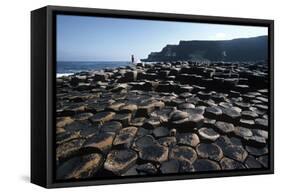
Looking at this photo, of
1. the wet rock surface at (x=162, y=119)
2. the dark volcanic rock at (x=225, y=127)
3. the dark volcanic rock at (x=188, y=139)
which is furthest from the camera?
the dark volcanic rock at (x=225, y=127)

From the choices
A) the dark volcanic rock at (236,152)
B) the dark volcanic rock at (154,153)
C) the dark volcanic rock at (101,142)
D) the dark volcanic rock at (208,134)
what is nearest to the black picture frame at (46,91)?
the dark volcanic rock at (154,153)

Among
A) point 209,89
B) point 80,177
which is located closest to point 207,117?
point 209,89

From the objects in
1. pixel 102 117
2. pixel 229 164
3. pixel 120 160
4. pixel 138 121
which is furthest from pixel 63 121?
pixel 229 164

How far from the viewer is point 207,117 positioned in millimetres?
6414

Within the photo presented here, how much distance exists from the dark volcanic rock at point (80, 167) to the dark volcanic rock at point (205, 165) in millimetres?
1062

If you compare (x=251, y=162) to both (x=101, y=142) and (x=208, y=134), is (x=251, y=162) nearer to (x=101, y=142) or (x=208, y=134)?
(x=208, y=134)

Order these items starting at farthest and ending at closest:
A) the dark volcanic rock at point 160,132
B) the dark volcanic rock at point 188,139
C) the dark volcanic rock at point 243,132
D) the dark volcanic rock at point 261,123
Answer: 1. the dark volcanic rock at point 261,123
2. the dark volcanic rock at point 243,132
3. the dark volcanic rock at point 188,139
4. the dark volcanic rock at point 160,132

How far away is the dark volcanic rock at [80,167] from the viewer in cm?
569

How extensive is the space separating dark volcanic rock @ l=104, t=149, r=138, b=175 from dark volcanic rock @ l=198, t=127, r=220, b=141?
78 centimetres

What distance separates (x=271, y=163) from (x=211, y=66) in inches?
49.7

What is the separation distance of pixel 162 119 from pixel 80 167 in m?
0.97

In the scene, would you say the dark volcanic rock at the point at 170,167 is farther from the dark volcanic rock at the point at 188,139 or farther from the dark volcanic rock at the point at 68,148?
the dark volcanic rock at the point at 68,148

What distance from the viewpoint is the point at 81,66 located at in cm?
586

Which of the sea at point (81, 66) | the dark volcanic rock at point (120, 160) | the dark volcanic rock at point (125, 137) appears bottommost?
the dark volcanic rock at point (120, 160)
